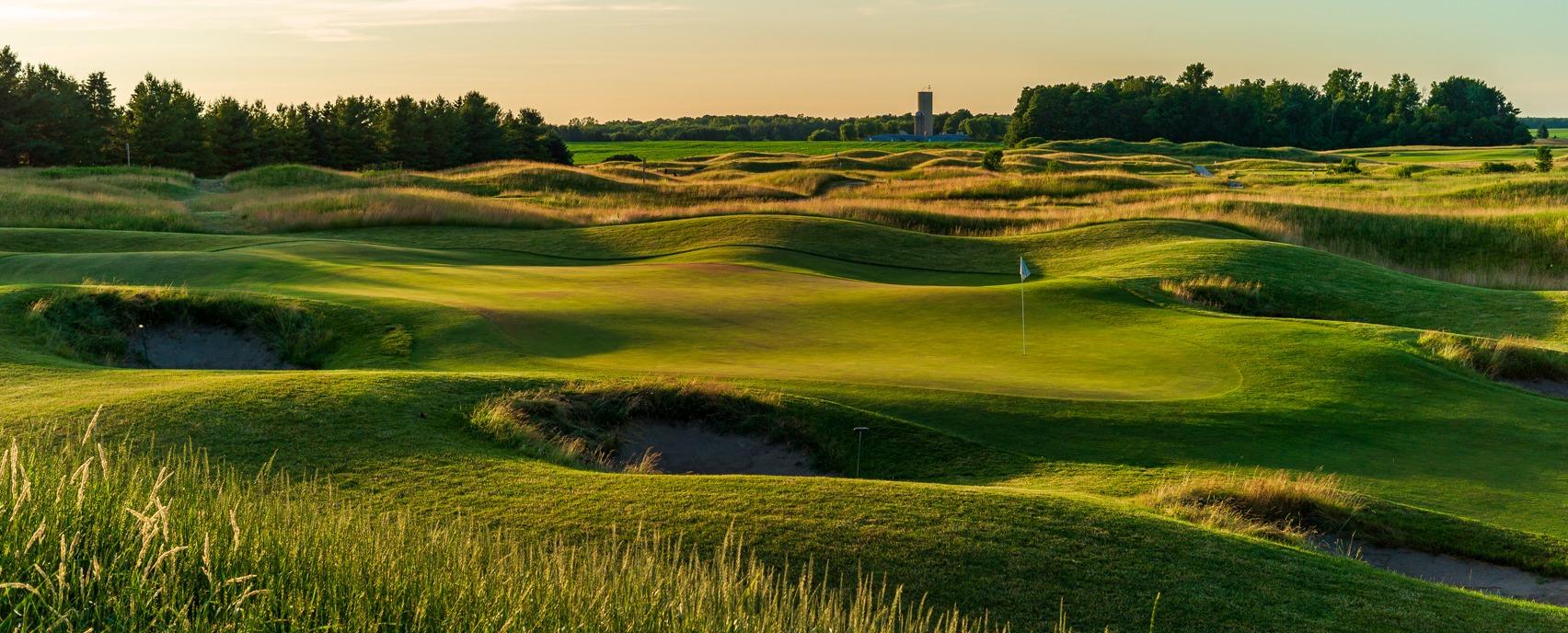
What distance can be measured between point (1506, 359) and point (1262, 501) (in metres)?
9.63

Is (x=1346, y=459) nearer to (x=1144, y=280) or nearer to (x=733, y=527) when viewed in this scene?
(x=733, y=527)

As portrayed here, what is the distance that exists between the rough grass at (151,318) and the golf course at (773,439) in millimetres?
64

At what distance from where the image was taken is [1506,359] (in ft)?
59.6

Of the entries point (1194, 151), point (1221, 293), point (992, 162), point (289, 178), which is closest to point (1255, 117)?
point (1194, 151)

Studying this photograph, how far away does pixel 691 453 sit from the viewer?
13227 mm

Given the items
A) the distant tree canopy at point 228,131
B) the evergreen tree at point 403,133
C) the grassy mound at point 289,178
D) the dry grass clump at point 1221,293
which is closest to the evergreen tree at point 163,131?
the distant tree canopy at point 228,131

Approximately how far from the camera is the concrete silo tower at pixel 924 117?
193 metres

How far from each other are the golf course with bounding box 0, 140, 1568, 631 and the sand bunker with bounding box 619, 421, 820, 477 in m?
0.05

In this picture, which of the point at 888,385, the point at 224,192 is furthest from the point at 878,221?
the point at 224,192

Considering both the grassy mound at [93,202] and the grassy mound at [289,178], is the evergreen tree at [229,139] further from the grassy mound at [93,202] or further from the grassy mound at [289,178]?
the grassy mound at [93,202]

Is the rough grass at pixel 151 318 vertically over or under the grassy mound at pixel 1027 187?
under

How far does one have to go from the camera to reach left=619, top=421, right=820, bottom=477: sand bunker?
506 inches

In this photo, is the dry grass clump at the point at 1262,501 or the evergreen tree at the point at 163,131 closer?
the dry grass clump at the point at 1262,501

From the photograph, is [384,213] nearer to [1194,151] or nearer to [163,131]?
[163,131]
